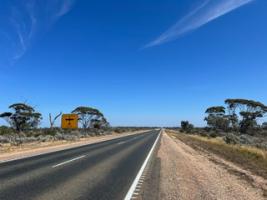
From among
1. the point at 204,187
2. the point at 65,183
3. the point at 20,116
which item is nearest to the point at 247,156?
the point at 204,187

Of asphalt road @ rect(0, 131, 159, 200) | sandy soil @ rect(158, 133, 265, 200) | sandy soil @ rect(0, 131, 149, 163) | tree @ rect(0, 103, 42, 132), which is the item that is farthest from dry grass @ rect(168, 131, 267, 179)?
tree @ rect(0, 103, 42, 132)

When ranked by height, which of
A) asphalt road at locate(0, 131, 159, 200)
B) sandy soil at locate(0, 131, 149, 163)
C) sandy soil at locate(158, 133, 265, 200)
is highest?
sandy soil at locate(0, 131, 149, 163)

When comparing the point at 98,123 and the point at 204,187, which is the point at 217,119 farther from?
the point at 204,187

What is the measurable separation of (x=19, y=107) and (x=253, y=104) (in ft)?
195

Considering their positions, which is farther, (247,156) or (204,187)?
(247,156)

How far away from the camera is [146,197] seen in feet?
25.5

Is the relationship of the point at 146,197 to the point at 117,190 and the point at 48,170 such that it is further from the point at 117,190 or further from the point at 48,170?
the point at 48,170

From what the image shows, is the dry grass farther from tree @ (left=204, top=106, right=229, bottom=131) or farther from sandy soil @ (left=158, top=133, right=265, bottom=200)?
tree @ (left=204, top=106, right=229, bottom=131)

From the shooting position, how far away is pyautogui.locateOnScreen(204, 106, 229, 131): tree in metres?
95.2

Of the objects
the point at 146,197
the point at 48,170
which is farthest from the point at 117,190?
the point at 48,170

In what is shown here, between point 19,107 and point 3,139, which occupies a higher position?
point 19,107

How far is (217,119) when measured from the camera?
99.3 meters

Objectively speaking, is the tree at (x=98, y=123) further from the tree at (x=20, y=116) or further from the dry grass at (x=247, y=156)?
the dry grass at (x=247, y=156)

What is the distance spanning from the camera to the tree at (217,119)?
95188 mm
